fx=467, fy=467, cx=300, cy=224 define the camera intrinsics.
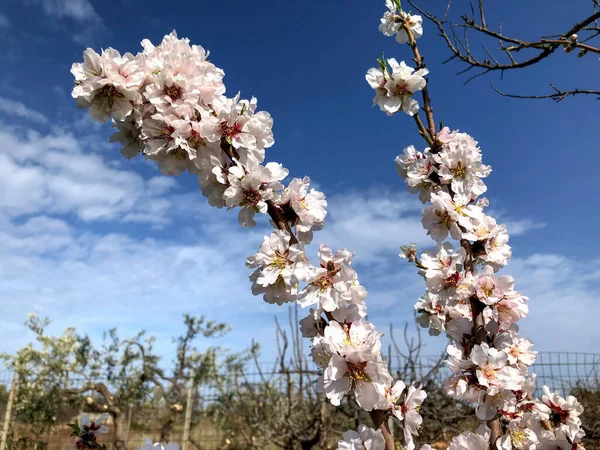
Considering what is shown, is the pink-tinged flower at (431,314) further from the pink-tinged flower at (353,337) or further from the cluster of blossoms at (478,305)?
the pink-tinged flower at (353,337)

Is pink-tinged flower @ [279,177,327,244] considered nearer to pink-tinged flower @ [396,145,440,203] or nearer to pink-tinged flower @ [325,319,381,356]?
pink-tinged flower @ [325,319,381,356]

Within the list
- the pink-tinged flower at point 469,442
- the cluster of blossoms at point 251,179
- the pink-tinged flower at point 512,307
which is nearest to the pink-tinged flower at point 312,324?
the cluster of blossoms at point 251,179

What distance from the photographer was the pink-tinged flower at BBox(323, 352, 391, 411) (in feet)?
3.75

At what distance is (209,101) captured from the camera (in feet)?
4.80

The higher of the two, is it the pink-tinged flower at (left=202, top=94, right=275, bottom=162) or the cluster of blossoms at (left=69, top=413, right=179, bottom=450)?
the pink-tinged flower at (left=202, top=94, right=275, bottom=162)

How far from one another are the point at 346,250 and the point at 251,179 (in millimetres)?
336

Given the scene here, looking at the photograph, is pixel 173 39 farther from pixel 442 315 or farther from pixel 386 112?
pixel 442 315

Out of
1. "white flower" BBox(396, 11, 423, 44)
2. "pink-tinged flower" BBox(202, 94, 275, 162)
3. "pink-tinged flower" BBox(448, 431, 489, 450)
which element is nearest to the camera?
"pink-tinged flower" BBox(202, 94, 275, 162)

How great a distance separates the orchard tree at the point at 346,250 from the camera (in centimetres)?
120

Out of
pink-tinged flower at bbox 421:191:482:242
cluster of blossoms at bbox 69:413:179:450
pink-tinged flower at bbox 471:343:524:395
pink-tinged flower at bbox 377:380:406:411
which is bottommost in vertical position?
cluster of blossoms at bbox 69:413:179:450

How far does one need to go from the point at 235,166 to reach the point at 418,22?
147cm

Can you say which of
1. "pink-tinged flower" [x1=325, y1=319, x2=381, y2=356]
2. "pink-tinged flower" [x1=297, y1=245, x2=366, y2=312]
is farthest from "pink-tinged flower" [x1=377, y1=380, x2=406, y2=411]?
"pink-tinged flower" [x1=297, y1=245, x2=366, y2=312]

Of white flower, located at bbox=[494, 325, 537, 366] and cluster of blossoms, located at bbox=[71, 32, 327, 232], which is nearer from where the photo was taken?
cluster of blossoms, located at bbox=[71, 32, 327, 232]

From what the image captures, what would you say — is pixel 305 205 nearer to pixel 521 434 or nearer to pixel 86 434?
pixel 521 434
